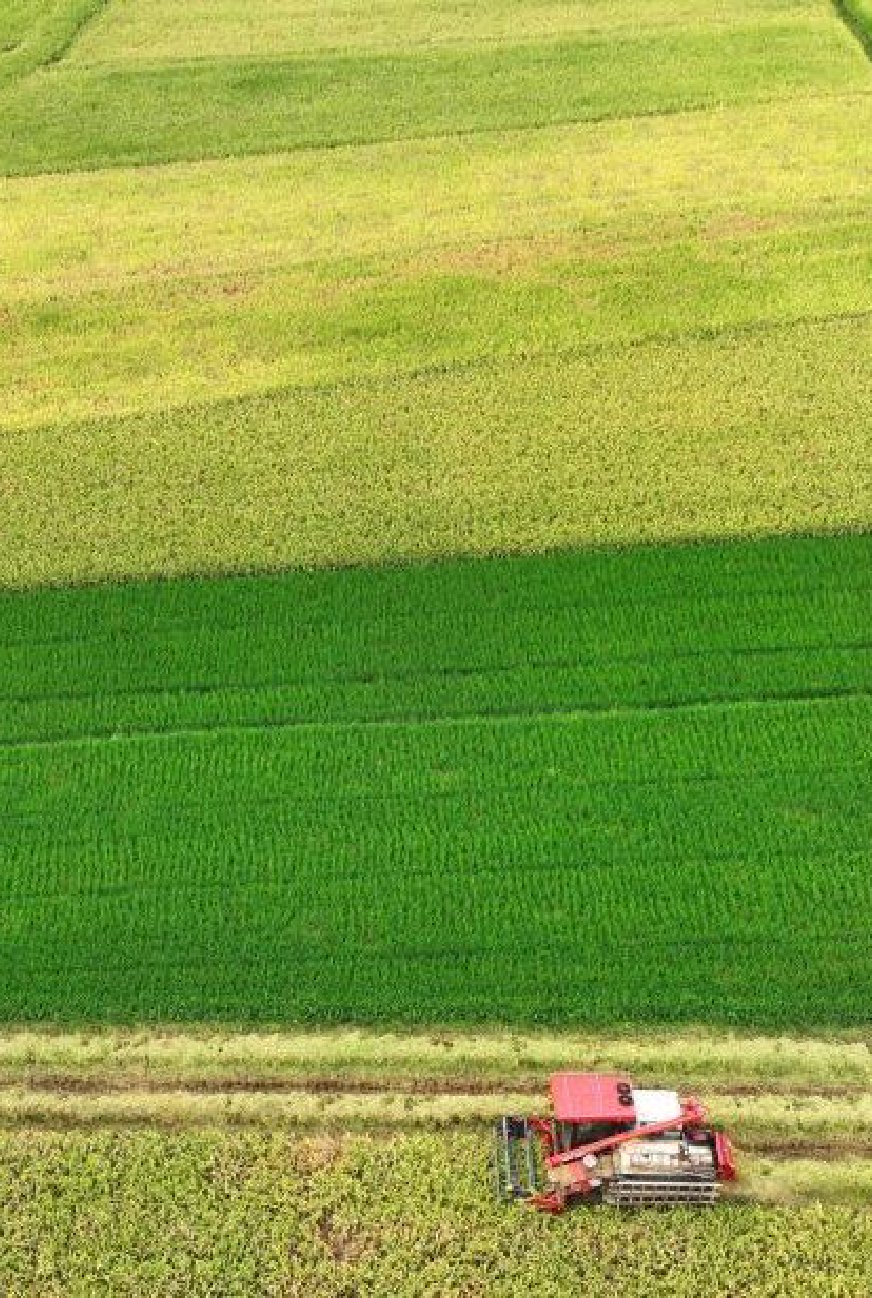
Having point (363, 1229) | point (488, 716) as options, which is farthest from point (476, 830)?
point (363, 1229)

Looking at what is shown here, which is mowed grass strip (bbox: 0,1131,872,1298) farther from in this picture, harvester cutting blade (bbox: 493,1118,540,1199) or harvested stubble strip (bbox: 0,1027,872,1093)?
harvested stubble strip (bbox: 0,1027,872,1093)

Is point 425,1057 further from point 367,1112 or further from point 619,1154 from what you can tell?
point 619,1154

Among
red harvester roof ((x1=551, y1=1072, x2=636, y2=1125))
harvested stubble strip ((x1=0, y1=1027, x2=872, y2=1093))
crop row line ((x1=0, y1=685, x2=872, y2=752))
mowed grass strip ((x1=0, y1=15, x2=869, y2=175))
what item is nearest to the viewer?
red harvester roof ((x1=551, y1=1072, x2=636, y2=1125))

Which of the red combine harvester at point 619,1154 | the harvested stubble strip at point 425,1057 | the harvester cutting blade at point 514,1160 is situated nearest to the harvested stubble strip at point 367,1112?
the harvested stubble strip at point 425,1057

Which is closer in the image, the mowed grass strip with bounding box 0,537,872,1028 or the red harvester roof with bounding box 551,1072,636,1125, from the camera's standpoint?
the red harvester roof with bounding box 551,1072,636,1125

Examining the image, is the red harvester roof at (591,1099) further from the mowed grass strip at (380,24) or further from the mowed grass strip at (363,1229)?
the mowed grass strip at (380,24)

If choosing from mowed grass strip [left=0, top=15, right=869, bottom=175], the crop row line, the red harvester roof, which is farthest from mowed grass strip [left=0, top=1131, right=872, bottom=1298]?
mowed grass strip [left=0, top=15, right=869, bottom=175]

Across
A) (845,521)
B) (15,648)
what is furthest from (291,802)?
(845,521)

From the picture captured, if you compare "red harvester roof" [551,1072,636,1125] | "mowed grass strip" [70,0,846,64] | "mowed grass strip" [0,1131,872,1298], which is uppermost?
"mowed grass strip" [70,0,846,64]
